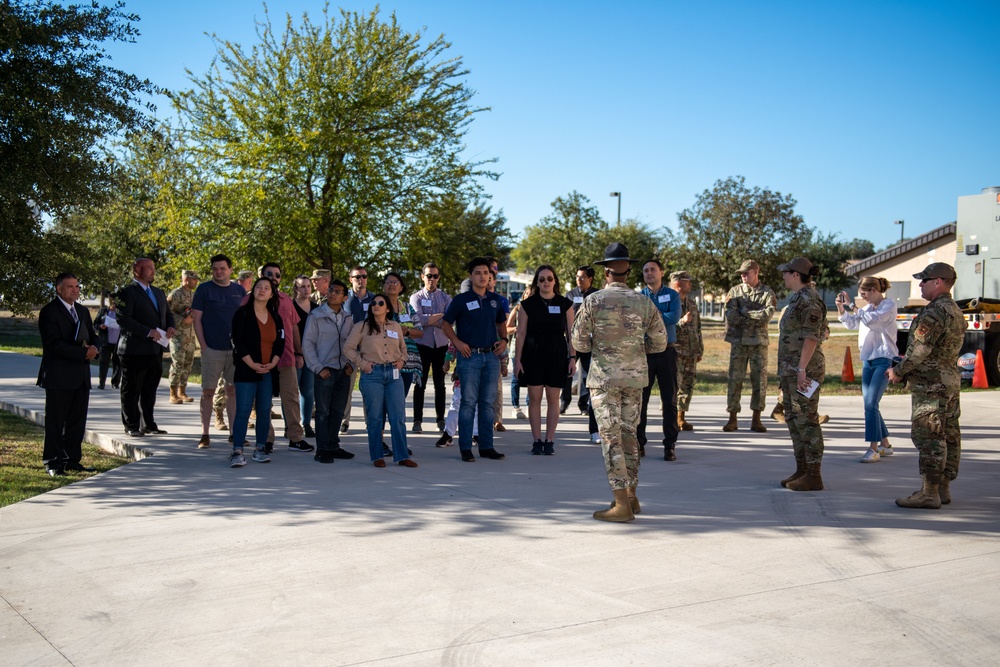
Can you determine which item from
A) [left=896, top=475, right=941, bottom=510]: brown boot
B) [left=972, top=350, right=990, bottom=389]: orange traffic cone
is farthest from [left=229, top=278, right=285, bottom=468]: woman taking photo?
[left=972, top=350, right=990, bottom=389]: orange traffic cone

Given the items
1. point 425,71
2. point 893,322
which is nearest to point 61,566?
point 893,322

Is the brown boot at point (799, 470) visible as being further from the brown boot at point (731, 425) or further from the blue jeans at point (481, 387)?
the brown boot at point (731, 425)

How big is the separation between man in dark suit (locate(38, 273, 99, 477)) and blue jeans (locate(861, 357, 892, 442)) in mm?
7619

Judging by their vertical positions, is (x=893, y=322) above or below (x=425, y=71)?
below

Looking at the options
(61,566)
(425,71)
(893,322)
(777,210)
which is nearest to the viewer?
(61,566)

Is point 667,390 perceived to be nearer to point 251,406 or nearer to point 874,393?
point 874,393

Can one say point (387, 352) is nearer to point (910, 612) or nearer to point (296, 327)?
point (296, 327)

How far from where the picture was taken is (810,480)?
306 inches

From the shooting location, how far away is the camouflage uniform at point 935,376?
699 centimetres

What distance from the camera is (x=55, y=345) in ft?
26.8

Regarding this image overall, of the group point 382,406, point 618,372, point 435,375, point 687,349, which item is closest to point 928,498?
point 618,372

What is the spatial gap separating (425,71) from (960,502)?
1541 cm

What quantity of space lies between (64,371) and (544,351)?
183 inches

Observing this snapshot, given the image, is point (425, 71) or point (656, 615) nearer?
point (656, 615)
